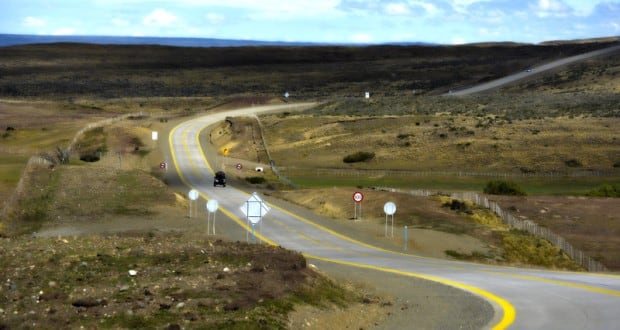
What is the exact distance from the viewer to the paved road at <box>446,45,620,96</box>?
5909 inches

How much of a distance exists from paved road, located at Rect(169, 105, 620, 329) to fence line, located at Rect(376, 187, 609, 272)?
7932 mm

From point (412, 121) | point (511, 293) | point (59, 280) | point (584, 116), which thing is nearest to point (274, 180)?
point (412, 121)

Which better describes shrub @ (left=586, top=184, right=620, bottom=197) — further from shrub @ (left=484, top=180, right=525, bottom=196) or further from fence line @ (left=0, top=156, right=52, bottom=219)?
fence line @ (left=0, top=156, right=52, bottom=219)

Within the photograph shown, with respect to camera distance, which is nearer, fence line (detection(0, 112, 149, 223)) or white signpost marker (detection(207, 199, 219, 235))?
white signpost marker (detection(207, 199, 219, 235))

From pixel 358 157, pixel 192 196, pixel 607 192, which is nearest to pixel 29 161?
pixel 192 196

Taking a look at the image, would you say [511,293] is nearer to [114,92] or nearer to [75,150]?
[75,150]

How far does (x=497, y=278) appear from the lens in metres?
31.3

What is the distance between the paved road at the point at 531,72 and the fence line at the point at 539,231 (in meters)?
85.2

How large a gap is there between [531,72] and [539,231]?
4670 inches

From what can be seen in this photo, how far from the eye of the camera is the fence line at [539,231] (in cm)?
4428

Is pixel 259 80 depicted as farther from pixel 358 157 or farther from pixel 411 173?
pixel 411 173

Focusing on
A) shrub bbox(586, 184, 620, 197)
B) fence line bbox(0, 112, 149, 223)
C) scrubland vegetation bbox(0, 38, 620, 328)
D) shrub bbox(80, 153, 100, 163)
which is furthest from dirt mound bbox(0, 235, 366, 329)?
shrub bbox(80, 153, 100, 163)

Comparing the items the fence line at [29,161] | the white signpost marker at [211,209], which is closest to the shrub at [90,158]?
the fence line at [29,161]

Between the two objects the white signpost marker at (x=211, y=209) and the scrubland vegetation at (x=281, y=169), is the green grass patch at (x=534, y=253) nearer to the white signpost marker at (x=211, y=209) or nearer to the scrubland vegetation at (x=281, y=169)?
the scrubland vegetation at (x=281, y=169)
